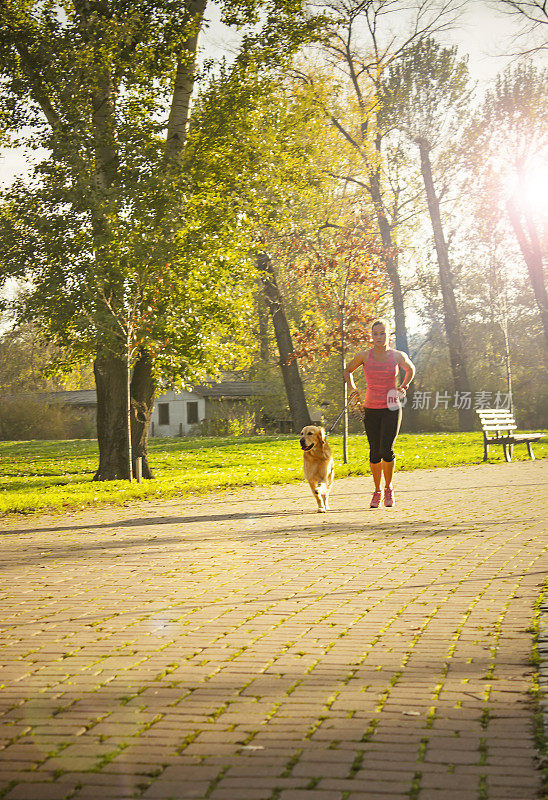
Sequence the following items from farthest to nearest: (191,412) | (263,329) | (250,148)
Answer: (191,412) < (263,329) < (250,148)

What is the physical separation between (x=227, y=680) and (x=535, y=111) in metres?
43.5

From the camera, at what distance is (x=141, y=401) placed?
20500 millimetres

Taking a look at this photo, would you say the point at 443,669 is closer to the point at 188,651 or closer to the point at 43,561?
the point at 188,651

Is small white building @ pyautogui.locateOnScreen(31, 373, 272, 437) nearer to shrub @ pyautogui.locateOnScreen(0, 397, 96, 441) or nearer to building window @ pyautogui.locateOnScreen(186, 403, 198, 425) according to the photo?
building window @ pyautogui.locateOnScreen(186, 403, 198, 425)

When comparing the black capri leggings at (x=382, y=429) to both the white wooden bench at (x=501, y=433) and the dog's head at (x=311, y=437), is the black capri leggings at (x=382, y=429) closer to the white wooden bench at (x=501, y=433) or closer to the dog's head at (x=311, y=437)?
the dog's head at (x=311, y=437)

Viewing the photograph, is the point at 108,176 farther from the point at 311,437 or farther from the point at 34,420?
the point at 34,420

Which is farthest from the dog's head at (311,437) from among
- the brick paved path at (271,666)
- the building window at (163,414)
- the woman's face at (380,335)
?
the building window at (163,414)

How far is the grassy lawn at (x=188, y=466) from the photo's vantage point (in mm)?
15117

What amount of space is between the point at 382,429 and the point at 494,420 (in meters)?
13.9

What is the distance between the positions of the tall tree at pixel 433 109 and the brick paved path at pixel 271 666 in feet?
118

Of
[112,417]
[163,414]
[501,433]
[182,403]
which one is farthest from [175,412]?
[112,417]

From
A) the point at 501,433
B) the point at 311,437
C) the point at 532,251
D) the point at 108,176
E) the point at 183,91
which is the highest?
the point at 532,251

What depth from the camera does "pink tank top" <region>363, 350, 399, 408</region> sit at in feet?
39.3

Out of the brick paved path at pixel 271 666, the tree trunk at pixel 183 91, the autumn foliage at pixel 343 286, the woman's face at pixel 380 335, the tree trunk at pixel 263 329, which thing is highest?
the tree trunk at pixel 183 91
